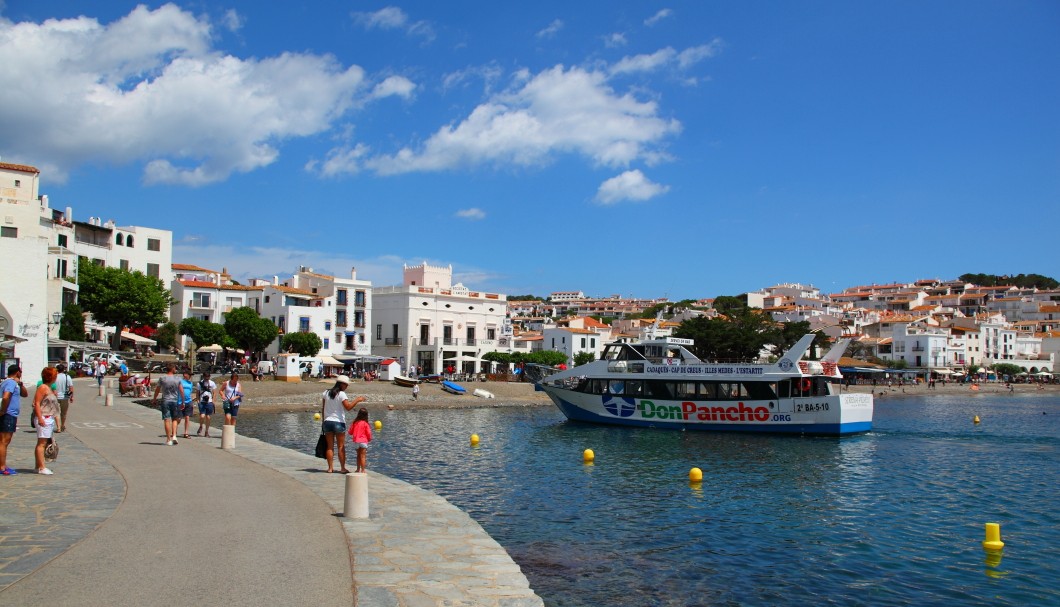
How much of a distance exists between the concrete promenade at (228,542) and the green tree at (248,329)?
172ft

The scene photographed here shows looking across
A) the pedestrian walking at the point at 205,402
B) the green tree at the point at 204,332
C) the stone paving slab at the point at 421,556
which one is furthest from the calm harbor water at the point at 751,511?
the green tree at the point at 204,332

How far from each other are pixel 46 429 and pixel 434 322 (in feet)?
227

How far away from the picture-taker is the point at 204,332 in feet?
214

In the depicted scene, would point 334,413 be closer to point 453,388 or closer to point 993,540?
point 993,540

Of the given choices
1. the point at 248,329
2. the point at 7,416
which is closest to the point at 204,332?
the point at 248,329

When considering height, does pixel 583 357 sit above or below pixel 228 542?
above

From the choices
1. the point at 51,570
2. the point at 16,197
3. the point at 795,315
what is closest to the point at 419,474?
the point at 51,570

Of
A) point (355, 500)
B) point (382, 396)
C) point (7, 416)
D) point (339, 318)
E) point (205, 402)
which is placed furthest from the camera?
point (339, 318)

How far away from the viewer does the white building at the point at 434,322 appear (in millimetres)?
81188

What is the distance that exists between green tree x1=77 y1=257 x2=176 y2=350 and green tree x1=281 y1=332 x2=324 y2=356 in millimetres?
10857

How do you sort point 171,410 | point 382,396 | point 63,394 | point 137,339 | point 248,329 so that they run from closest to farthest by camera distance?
point 171,410
point 63,394
point 382,396
point 137,339
point 248,329

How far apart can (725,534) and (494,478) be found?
7798 mm

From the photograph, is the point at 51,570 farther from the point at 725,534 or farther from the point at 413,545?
the point at 725,534

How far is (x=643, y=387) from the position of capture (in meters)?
38.5
